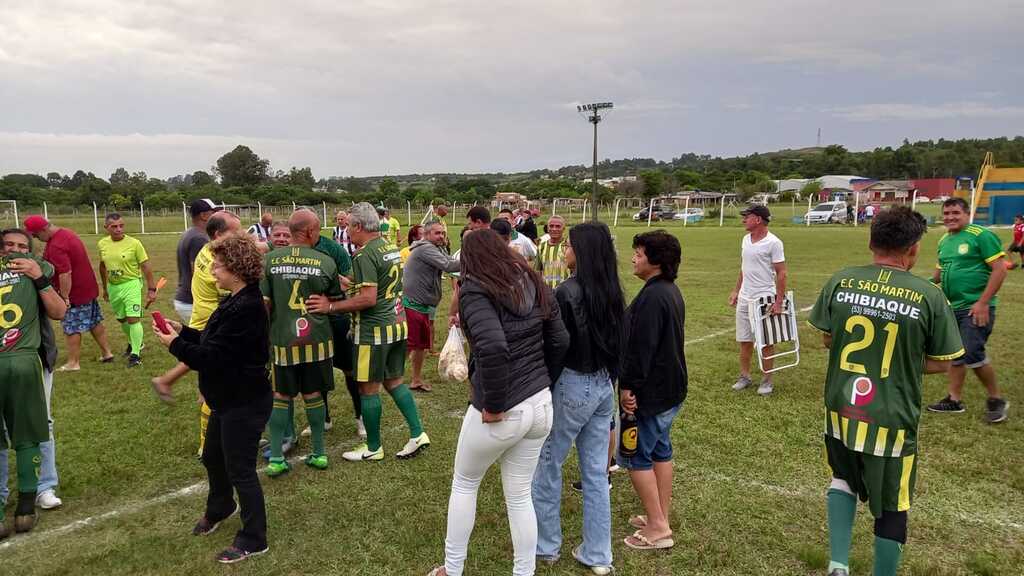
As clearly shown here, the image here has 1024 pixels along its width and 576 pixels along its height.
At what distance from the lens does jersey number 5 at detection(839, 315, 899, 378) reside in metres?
3.05

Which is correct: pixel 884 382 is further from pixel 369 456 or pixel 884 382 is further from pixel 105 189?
pixel 105 189

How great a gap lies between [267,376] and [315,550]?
3.69 ft

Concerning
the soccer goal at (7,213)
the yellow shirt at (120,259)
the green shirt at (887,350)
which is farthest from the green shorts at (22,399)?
the soccer goal at (7,213)

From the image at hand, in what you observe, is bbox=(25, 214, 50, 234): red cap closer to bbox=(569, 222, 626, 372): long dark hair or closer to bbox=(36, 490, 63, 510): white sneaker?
bbox=(36, 490, 63, 510): white sneaker

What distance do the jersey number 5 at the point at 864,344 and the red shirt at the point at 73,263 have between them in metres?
6.93

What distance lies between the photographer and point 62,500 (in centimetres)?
450

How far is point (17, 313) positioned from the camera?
13.0 feet

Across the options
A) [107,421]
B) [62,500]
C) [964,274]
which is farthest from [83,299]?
[964,274]

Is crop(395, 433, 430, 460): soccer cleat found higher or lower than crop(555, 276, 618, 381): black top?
lower

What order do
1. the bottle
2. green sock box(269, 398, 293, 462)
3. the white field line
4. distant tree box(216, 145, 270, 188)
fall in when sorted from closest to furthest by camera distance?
the bottle, the white field line, green sock box(269, 398, 293, 462), distant tree box(216, 145, 270, 188)

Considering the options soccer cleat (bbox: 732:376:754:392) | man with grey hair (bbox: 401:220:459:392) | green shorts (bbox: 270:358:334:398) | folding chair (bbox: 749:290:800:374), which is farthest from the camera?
soccer cleat (bbox: 732:376:754:392)

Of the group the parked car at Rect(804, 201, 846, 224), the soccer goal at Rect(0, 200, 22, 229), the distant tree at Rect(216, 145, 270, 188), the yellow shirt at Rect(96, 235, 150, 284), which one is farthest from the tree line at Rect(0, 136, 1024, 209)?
the yellow shirt at Rect(96, 235, 150, 284)

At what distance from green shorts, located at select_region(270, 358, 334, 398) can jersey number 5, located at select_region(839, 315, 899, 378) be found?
355 centimetres

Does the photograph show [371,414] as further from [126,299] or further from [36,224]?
[126,299]
